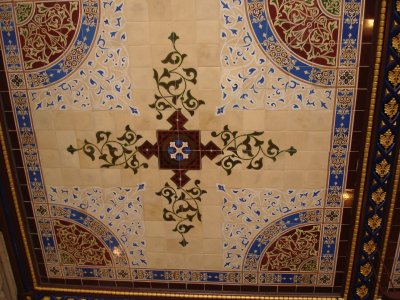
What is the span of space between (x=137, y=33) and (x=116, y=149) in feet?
2.05

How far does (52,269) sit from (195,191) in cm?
109

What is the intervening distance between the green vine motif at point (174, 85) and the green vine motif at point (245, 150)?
0.22 m

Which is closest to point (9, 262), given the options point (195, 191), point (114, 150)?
point (114, 150)

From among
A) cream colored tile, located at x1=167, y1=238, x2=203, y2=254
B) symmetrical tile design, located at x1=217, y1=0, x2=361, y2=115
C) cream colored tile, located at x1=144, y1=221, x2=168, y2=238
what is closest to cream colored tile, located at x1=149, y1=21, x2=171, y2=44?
symmetrical tile design, located at x1=217, y1=0, x2=361, y2=115

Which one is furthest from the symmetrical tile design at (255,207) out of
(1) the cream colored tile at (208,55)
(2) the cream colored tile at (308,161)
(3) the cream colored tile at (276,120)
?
(1) the cream colored tile at (208,55)

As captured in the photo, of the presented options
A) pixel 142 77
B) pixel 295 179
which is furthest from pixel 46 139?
pixel 295 179

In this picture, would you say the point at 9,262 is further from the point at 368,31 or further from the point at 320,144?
the point at 368,31

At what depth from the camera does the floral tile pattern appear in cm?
177

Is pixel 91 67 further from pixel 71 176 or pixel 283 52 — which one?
pixel 283 52

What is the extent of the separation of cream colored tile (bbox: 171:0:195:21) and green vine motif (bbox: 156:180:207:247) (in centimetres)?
86

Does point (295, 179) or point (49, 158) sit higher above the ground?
point (49, 158)

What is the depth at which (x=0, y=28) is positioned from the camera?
183 cm

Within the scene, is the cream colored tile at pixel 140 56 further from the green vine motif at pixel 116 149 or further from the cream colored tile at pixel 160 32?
the green vine motif at pixel 116 149

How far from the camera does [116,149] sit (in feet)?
6.55
